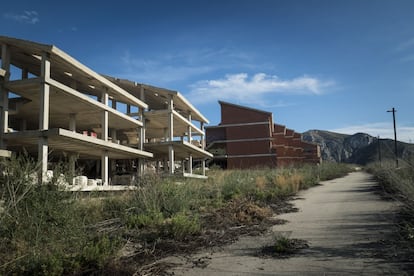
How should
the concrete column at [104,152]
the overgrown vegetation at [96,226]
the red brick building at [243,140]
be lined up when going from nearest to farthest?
the overgrown vegetation at [96,226] < the concrete column at [104,152] < the red brick building at [243,140]

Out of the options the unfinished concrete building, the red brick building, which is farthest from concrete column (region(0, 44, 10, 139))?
the red brick building

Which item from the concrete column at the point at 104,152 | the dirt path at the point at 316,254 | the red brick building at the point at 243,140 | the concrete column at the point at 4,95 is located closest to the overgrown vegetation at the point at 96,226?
the dirt path at the point at 316,254

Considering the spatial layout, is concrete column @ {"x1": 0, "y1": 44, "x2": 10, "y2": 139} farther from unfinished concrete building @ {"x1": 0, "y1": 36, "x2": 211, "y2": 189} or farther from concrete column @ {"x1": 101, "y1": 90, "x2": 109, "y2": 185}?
concrete column @ {"x1": 101, "y1": 90, "x2": 109, "y2": 185}

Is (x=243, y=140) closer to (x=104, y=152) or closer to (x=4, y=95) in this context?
(x=104, y=152)

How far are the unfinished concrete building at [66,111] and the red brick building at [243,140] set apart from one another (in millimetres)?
21381

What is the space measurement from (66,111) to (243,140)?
114 feet

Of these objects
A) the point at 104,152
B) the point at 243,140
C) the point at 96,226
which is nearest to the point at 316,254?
the point at 96,226

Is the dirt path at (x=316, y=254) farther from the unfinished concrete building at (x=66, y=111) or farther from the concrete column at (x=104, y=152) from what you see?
the concrete column at (x=104, y=152)

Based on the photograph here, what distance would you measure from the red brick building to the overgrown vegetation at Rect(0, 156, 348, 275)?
4211 centimetres

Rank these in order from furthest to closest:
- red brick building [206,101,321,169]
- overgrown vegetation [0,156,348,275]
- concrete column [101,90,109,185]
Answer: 1. red brick building [206,101,321,169]
2. concrete column [101,90,109,185]
3. overgrown vegetation [0,156,348,275]

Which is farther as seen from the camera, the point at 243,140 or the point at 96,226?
the point at 243,140

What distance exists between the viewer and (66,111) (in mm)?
22875

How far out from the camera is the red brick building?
175ft

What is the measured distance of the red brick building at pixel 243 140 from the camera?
53.4 m
